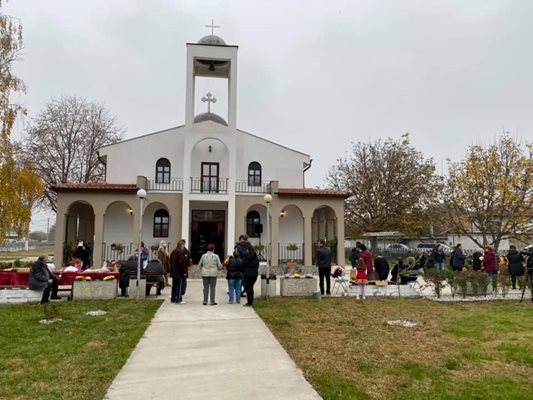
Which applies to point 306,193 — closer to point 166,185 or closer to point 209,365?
point 166,185

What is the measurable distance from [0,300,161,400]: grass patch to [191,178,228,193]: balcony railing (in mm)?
12357

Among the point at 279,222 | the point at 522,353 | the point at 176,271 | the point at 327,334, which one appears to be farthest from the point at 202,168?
the point at 522,353

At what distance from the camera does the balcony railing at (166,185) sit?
2195 cm

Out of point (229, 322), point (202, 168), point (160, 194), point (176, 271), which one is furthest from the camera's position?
point (202, 168)

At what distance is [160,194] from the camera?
70.2ft

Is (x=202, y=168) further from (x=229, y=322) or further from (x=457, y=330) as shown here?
(x=457, y=330)

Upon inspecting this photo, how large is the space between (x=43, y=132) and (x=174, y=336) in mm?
27394

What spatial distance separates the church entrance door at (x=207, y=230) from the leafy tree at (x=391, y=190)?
13.2 meters

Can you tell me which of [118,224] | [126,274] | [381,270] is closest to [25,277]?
[126,274]

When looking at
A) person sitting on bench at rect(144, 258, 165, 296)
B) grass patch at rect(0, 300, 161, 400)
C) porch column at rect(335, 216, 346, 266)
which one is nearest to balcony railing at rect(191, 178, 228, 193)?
porch column at rect(335, 216, 346, 266)

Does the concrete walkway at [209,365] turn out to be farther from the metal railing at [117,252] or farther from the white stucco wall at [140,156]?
the white stucco wall at [140,156]

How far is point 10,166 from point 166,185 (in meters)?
8.04

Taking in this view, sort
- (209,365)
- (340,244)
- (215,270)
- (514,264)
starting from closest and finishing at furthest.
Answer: (209,365)
(215,270)
(514,264)
(340,244)

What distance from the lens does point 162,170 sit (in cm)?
2328
